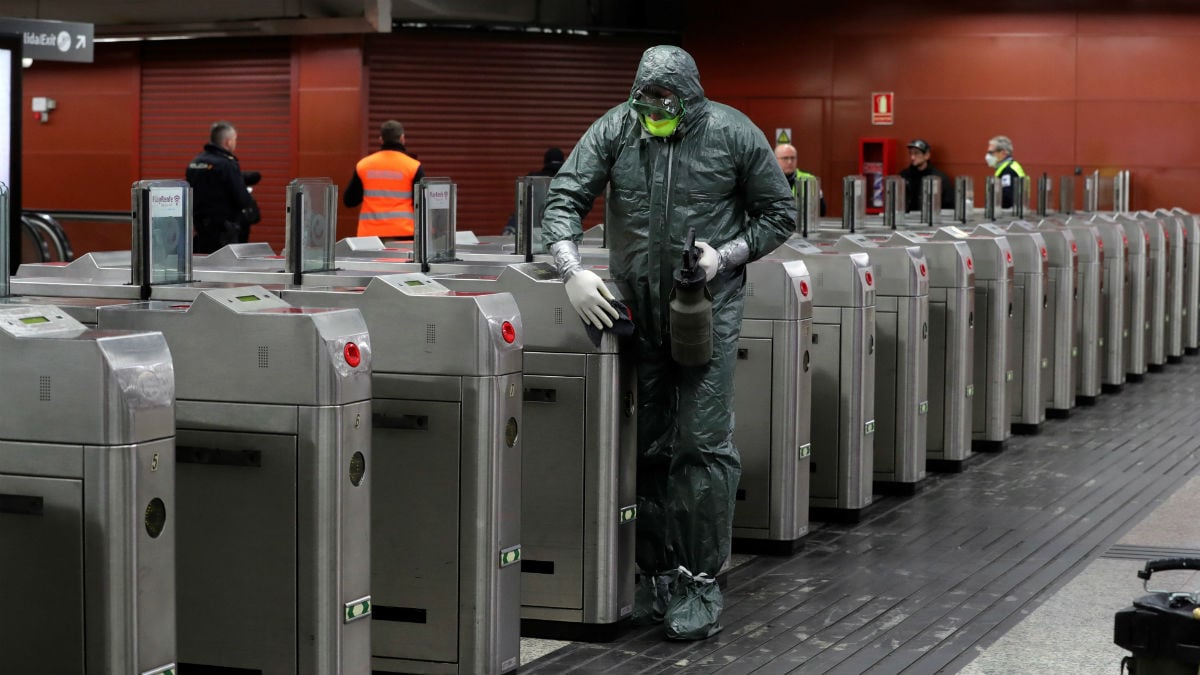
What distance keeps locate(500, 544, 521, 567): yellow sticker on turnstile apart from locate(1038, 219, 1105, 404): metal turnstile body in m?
6.07

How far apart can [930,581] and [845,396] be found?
3.68ft

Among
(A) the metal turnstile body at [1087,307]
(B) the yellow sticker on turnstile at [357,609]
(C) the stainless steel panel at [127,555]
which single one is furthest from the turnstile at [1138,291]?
(C) the stainless steel panel at [127,555]

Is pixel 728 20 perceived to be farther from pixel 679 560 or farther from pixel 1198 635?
pixel 1198 635

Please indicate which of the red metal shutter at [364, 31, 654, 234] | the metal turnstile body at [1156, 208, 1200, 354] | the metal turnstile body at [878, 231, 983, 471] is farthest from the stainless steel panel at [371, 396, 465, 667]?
the red metal shutter at [364, 31, 654, 234]

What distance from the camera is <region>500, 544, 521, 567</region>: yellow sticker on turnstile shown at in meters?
4.46

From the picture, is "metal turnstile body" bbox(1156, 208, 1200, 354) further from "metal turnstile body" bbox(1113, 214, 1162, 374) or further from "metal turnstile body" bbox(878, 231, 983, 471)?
"metal turnstile body" bbox(878, 231, 983, 471)

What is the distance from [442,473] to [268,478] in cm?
59

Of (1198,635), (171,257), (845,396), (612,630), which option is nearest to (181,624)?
(171,257)

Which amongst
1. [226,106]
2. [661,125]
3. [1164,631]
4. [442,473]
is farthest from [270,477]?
[226,106]

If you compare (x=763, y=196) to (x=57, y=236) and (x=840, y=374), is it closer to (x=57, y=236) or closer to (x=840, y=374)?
(x=840, y=374)

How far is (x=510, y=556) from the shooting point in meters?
4.50

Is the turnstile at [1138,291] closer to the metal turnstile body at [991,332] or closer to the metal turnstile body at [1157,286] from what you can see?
the metal turnstile body at [1157,286]

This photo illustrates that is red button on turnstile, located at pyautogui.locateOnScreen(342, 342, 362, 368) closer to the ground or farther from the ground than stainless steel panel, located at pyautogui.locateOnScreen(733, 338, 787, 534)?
farther from the ground

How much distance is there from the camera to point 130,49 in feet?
51.9
